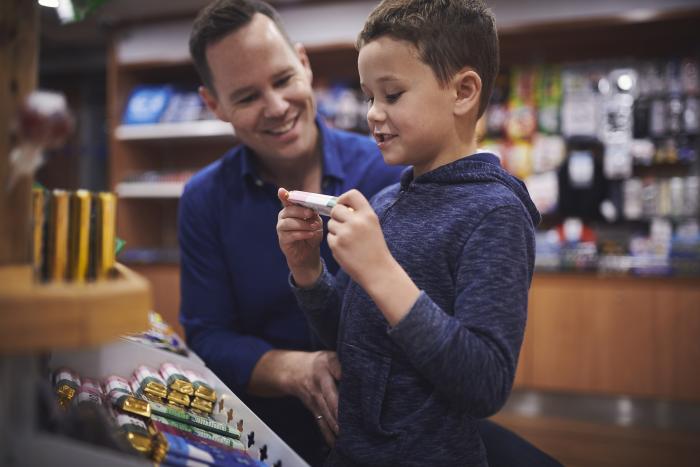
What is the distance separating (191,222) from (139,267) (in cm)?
339

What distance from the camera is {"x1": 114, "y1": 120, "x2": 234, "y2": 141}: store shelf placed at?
4.62 meters

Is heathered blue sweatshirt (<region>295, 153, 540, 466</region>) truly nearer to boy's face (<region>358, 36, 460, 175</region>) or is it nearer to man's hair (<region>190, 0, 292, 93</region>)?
boy's face (<region>358, 36, 460, 175</region>)

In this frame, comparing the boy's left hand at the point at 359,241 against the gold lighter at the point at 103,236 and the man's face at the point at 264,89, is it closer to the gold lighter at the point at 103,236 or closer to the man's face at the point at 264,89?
the gold lighter at the point at 103,236

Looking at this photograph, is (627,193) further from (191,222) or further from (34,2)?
(34,2)

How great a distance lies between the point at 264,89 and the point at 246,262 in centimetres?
44

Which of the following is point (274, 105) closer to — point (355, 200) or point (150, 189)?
point (355, 200)

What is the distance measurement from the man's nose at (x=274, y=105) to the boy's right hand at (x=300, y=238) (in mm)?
515

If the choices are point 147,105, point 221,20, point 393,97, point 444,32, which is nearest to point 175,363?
point 393,97

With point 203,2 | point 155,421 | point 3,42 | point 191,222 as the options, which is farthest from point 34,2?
point 203,2

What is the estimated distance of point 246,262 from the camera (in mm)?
1514

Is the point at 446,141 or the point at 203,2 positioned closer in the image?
the point at 446,141

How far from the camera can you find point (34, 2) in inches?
26.0

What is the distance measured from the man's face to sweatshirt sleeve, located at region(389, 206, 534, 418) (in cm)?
80

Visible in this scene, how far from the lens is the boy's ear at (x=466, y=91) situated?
951 mm
